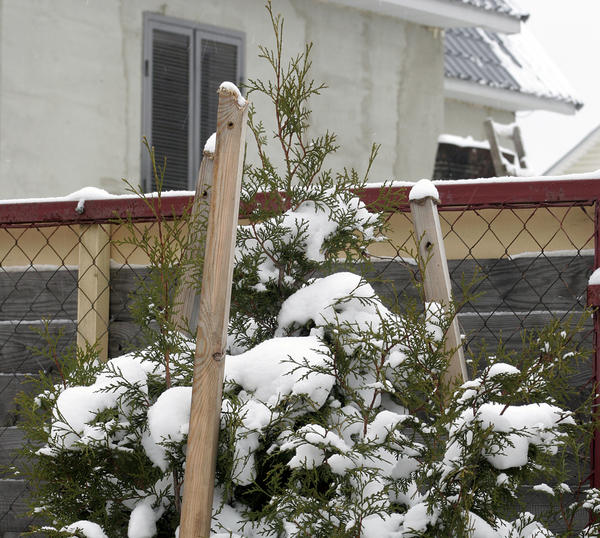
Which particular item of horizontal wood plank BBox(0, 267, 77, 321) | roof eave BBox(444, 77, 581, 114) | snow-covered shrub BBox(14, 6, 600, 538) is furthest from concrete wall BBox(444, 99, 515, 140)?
snow-covered shrub BBox(14, 6, 600, 538)

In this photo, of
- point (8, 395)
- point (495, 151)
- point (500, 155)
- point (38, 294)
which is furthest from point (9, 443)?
point (495, 151)

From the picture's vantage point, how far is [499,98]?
1256 centimetres

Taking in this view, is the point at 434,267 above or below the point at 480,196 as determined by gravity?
below

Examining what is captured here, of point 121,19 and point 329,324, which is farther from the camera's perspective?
point 121,19

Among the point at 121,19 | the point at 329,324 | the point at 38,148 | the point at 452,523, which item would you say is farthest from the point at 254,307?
the point at 121,19

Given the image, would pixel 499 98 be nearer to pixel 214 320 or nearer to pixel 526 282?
pixel 526 282

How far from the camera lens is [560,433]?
Answer: 9.39 ft

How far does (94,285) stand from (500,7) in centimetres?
769

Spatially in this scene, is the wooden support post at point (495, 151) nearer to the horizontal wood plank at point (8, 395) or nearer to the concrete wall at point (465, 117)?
the concrete wall at point (465, 117)

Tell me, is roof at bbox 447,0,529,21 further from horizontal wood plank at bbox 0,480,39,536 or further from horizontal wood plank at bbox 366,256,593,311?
horizontal wood plank at bbox 0,480,39,536

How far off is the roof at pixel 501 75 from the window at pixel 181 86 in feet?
12.3

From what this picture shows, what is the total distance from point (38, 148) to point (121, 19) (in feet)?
4.67

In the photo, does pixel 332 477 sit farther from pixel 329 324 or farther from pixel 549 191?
pixel 549 191

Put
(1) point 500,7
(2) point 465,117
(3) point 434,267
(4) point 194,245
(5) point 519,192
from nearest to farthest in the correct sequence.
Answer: (3) point 434,267 < (4) point 194,245 < (5) point 519,192 < (1) point 500,7 < (2) point 465,117
